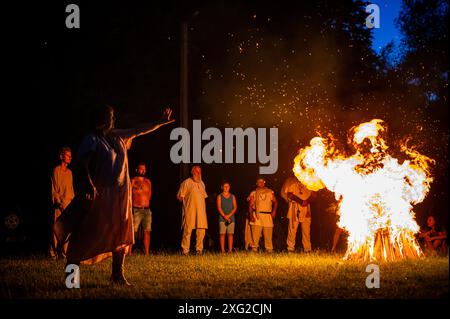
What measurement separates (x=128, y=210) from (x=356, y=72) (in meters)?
12.9

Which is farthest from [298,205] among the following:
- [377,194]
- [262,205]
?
[377,194]

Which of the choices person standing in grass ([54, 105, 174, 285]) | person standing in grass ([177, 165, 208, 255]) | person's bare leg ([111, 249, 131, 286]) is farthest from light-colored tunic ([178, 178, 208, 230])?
person standing in grass ([54, 105, 174, 285])

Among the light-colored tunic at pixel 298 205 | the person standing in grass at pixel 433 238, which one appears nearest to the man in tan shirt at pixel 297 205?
the light-colored tunic at pixel 298 205

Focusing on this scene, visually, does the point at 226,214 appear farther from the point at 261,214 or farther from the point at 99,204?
the point at 99,204

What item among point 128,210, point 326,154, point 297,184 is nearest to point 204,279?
point 128,210

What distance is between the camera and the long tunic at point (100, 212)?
27.9 ft

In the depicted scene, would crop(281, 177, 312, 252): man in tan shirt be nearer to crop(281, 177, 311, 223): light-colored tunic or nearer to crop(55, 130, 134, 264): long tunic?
crop(281, 177, 311, 223): light-colored tunic

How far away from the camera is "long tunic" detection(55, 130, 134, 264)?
851 centimetres

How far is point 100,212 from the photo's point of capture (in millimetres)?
8562

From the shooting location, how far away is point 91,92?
59.1 ft

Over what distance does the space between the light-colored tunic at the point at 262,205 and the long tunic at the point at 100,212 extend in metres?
6.70

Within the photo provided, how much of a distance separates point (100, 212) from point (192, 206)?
20.0 feet
